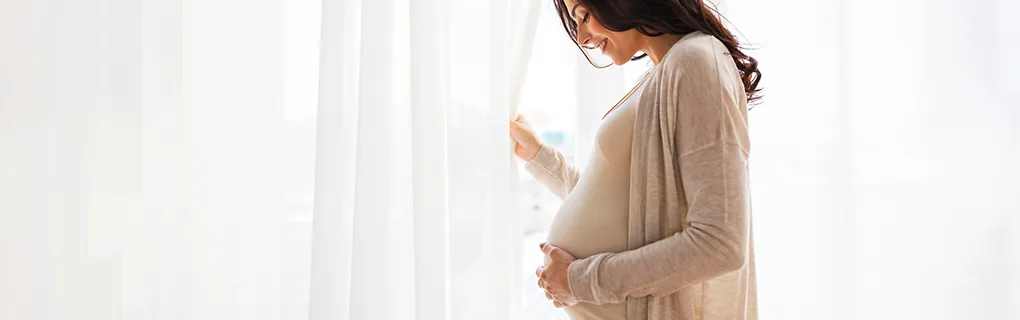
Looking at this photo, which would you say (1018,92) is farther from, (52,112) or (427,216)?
(52,112)

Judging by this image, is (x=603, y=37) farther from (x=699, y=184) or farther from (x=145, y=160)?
(x=145, y=160)

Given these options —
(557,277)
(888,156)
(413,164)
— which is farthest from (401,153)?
(888,156)

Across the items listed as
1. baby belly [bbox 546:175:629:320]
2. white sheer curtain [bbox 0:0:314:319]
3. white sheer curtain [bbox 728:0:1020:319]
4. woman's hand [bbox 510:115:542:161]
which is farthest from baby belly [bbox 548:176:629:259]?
white sheer curtain [bbox 728:0:1020:319]

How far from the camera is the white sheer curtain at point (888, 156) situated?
140cm

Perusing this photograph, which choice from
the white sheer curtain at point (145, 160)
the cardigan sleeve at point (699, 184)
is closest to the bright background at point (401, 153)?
the white sheer curtain at point (145, 160)

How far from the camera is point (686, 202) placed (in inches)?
32.9

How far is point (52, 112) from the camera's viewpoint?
1.85 ft

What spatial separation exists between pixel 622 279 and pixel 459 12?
1.28ft

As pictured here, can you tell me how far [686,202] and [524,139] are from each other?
32cm

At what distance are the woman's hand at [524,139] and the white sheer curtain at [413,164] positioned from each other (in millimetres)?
141

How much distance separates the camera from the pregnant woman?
78 centimetres

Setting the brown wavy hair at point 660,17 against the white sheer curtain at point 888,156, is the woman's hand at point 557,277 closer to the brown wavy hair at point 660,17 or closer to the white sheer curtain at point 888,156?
→ the brown wavy hair at point 660,17

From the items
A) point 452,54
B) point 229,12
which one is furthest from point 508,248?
point 229,12

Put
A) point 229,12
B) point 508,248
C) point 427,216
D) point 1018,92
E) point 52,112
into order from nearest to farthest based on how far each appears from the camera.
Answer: point 52,112, point 229,12, point 427,216, point 508,248, point 1018,92
